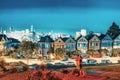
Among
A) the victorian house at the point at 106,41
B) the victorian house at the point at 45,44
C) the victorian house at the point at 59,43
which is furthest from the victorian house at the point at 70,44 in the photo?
the victorian house at the point at 106,41

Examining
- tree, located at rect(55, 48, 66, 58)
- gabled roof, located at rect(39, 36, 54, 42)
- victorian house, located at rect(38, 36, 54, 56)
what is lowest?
tree, located at rect(55, 48, 66, 58)

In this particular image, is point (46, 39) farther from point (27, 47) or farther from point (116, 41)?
point (116, 41)

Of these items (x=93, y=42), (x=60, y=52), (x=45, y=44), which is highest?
(x=93, y=42)

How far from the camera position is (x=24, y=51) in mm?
17891

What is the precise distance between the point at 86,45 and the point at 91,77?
565 inches

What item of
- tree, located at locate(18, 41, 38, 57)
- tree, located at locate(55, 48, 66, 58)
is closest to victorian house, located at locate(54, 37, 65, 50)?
tree, located at locate(55, 48, 66, 58)

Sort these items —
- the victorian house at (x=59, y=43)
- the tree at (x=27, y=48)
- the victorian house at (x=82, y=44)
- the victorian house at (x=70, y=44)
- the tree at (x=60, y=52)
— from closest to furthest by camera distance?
the tree at (x=27, y=48), the tree at (x=60, y=52), the victorian house at (x=59, y=43), the victorian house at (x=70, y=44), the victorian house at (x=82, y=44)

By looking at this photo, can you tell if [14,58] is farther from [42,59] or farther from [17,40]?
[17,40]

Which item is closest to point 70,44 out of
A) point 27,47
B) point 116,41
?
point 116,41

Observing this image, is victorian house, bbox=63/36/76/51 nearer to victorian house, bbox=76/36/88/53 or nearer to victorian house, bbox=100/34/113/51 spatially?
victorian house, bbox=76/36/88/53

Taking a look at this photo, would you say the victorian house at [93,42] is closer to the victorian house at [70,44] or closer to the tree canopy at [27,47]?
the victorian house at [70,44]

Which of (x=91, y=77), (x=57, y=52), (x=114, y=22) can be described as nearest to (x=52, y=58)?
(x=57, y=52)

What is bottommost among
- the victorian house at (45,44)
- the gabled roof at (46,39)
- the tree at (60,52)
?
the tree at (60,52)

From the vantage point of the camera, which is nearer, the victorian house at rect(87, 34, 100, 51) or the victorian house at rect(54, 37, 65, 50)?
the victorian house at rect(54, 37, 65, 50)
